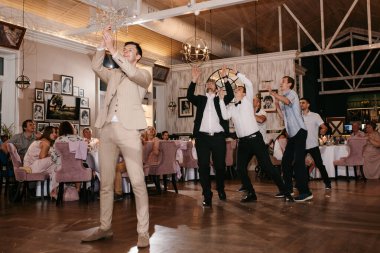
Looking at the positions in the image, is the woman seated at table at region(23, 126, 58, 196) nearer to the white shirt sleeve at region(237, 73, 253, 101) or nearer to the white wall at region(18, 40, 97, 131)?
the white shirt sleeve at region(237, 73, 253, 101)

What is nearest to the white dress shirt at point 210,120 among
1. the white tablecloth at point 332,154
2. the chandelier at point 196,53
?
the chandelier at point 196,53

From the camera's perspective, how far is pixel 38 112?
8242mm

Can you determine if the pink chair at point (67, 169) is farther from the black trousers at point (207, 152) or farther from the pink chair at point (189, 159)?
the pink chair at point (189, 159)

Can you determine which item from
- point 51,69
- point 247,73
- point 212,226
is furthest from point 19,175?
point 247,73

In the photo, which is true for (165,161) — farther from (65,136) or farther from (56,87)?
(56,87)

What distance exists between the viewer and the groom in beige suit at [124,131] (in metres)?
2.62

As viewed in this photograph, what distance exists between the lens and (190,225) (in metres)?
3.27

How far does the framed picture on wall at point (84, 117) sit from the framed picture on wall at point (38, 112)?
3.40 feet

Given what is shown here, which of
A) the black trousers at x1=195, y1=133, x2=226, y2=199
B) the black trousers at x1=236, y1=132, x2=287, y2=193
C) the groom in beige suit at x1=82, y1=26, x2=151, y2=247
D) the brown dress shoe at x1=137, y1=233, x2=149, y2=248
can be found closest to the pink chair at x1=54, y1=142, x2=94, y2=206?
the black trousers at x1=195, y1=133, x2=226, y2=199

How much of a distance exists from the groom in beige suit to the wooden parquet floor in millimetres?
196

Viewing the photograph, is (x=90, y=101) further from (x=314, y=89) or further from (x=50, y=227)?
(x=314, y=89)

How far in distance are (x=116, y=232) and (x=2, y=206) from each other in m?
2.49

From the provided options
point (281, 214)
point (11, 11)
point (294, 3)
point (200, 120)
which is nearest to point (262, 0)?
point (294, 3)

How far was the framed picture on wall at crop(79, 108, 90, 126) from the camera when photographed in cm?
922
